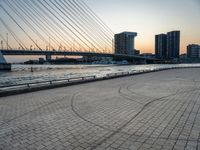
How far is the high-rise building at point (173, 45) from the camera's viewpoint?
178750 mm

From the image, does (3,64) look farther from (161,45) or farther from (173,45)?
(161,45)

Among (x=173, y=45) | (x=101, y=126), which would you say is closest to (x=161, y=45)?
(x=173, y=45)

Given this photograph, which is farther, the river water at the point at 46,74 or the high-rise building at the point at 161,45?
the high-rise building at the point at 161,45

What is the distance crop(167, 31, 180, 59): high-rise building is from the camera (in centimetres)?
17875

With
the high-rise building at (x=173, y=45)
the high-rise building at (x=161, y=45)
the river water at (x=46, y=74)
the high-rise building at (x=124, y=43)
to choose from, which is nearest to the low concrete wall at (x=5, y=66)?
the river water at (x=46, y=74)

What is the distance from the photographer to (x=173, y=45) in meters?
180

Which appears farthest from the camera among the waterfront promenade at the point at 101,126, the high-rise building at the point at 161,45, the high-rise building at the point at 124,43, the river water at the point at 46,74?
the high-rise building at the point at 161,45

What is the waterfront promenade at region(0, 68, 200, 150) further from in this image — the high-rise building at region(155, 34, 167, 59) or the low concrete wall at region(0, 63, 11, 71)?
the high-rise building at region(155, 34, 167, 59)

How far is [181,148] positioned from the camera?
12.9ft

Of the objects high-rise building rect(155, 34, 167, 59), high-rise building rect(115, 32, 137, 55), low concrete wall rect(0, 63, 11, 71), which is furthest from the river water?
high-rise building rect(155, 34, 167, 59)

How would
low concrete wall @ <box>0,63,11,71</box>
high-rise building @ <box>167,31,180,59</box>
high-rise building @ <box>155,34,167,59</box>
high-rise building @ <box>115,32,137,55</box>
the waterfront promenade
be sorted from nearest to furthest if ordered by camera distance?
the waterfront promenade
low concrete wall @ <box>0,63,11,71</box>
high-rise building @ <box>115,32,137,55</box>
high-rise building @ <box>167,31,180,59</box>
high-rise building @ <box>155,34,167,59</box>

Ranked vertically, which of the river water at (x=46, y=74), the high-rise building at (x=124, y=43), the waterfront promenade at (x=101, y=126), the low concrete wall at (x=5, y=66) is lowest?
the river water at (x=46, y=74)

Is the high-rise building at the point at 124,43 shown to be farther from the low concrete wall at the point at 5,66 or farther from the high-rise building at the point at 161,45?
the low concrete wall at the point at 5,66

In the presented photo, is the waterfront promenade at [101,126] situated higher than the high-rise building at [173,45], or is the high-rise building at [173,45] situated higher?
the high-rise building at [173,45]
